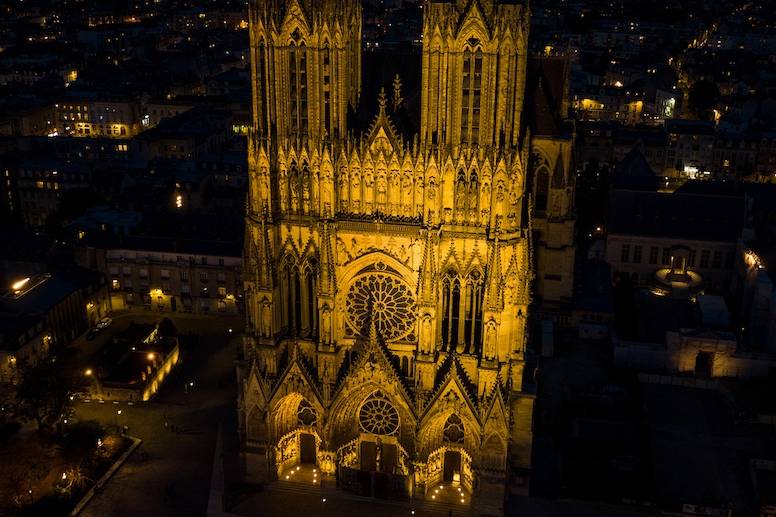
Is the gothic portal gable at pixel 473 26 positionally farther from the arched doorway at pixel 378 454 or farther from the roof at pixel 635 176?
the roof at pixel 635 176

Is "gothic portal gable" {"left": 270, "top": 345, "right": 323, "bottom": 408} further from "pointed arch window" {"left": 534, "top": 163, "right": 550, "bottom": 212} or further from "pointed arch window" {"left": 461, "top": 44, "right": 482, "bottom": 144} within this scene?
"pointed arch window" {"left": 534, "top": 163, "right": 550, "bottom": 212}

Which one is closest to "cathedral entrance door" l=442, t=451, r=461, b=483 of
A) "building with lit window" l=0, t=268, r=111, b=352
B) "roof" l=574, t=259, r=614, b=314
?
"roof" l=574, t=259, r=614, b=314

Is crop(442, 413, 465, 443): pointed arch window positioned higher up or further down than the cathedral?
further down

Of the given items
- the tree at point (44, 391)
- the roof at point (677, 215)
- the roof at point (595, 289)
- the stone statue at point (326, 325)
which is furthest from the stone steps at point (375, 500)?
the roof at point (677, 215)

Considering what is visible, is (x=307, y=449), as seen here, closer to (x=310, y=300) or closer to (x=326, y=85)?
(x=310, y=300)

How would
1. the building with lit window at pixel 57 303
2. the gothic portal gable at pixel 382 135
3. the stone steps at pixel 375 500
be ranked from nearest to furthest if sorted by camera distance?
the gothic portal gable at pixel 382 135 < the stone steps at pixel 375 500 < the building with lit window at pixel 57 303

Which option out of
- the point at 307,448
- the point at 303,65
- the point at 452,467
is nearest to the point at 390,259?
the point at 303,65

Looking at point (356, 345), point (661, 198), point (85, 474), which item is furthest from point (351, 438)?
point (661, 198)
